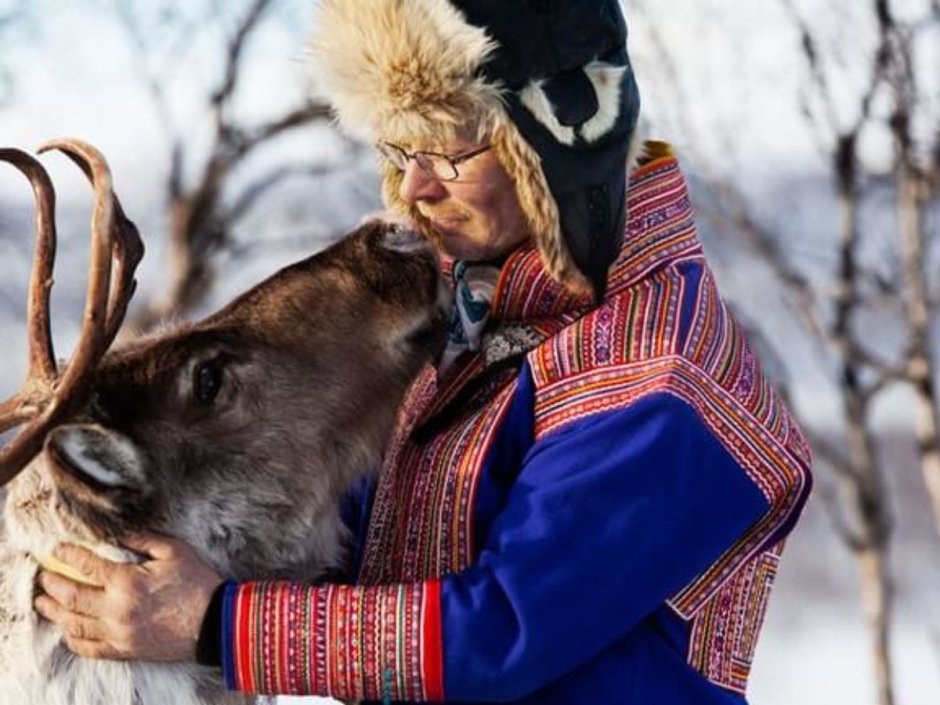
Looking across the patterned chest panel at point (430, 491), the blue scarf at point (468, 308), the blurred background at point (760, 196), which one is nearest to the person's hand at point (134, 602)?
the patterned chest panel at point (430, 491)

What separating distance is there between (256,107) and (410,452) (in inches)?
322

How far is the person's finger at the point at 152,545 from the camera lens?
119 inches

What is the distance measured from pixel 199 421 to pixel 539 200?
0.66m

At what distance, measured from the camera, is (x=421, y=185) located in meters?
3.25

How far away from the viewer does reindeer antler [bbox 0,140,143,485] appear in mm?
3004

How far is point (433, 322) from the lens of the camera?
3.32m

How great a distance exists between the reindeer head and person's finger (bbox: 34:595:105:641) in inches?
4.1

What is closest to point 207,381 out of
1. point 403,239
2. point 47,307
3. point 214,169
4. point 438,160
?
point 47,307

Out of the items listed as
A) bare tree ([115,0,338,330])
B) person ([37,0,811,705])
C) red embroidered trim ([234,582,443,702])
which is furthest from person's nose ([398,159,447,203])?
bare tree ([115,0,338,330])

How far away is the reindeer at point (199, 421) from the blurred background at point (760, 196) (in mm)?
5468

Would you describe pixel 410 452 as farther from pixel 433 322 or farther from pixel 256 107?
pixel 256 107

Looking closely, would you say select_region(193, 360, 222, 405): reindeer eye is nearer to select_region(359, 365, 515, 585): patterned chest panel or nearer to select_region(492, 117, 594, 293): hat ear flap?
select_region(359, 365, 515, 585): patterned chest panel

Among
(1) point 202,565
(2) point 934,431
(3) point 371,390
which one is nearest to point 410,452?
(3) point 371,390

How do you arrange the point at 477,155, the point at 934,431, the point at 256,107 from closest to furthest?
the point at 477,155 < the point at 934,431 < the point at 256,107
